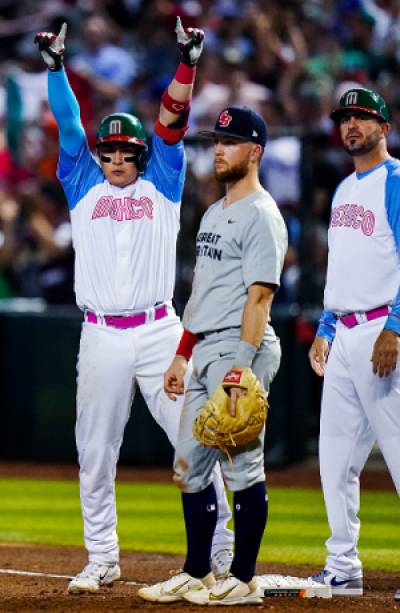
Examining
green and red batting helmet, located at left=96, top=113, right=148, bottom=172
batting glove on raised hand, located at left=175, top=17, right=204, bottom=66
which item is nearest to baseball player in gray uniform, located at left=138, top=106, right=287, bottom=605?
batting glove on raised hand, located at left=175, top=17, right=204, bottom=66

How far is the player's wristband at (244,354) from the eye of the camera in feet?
16.6

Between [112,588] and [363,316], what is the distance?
5.80ft

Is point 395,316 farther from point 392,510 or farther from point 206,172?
point 206,172

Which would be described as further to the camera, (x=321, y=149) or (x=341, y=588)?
(x=321, y=149)

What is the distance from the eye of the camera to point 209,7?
16188mm

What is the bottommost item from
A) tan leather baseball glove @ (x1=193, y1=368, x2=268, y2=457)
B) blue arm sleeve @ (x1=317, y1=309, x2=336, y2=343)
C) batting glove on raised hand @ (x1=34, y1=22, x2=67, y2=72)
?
tan leather baseball glove @ (x1=193, y1=368, x2=268, y2=457)

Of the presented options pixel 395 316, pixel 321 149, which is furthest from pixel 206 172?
pixel 395 316

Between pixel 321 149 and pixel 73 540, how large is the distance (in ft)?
16.8

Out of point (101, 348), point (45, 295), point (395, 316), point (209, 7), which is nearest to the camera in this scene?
point (395, 316)

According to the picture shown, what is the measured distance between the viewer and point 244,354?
200 inches

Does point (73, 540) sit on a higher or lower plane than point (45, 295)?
lower

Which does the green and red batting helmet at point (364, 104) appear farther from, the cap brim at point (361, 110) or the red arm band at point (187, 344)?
the red arm band at point (187, 344)

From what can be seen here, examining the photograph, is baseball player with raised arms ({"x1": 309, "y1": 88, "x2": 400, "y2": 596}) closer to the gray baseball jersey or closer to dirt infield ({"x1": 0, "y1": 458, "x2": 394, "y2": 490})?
the gray baseball jersey

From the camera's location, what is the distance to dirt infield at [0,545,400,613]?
530 cm
